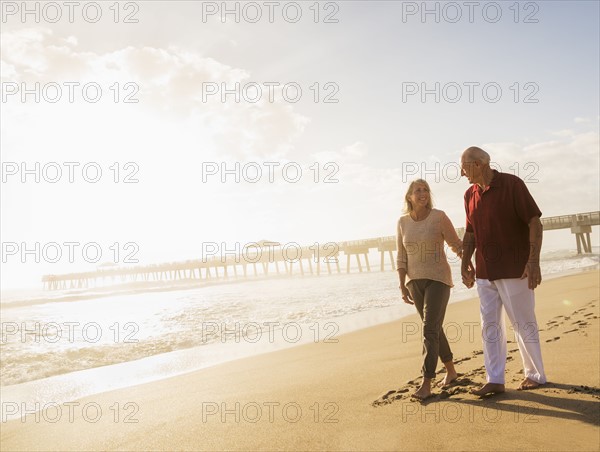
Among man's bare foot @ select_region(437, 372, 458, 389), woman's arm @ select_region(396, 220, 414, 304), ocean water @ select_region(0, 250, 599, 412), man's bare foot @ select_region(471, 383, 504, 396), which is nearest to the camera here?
man's bare foot @ select_region(471, 383, 504, 396)

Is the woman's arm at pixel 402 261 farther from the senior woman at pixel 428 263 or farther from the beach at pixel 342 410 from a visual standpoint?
the beach at pixel 342 410

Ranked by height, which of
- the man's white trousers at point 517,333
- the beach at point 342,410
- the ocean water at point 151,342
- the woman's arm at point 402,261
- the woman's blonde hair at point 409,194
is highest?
the woman's blonde hair at point 409,194

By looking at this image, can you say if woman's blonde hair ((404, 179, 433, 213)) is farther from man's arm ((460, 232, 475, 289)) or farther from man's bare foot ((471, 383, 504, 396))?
man's bare foot ((471, 383, 504, 396))

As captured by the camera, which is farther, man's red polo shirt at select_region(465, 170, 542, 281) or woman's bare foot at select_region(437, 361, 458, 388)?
woman's bare foot at select_region(437, 361, 458, 388)

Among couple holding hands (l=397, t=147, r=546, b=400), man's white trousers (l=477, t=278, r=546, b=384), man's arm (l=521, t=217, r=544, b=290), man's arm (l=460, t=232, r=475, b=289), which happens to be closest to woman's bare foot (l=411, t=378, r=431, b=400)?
couple holding hands (l=397, t=147, r=546, b=400)

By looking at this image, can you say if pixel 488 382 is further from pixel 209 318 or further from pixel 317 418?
pixel 209 318

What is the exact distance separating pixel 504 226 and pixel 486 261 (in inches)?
12.9

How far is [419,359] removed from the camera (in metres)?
4.89

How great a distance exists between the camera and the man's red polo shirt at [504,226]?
3.42m

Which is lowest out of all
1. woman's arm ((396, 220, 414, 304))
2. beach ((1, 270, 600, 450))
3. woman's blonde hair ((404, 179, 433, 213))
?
beach ((1, 270, 600, 450))

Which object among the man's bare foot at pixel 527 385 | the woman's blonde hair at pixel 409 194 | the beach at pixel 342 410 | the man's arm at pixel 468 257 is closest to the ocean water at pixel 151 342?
the beach at pixel 342 410

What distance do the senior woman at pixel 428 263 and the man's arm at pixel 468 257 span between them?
57 millimetres

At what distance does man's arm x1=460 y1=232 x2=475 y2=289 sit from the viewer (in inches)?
150

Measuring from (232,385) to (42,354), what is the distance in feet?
14.9
